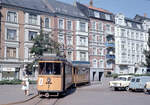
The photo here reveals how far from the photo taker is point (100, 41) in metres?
53.3

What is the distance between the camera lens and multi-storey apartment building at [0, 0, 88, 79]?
38.9m

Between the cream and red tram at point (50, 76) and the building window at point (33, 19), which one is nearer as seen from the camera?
the cream and red tram at point (50, 76)

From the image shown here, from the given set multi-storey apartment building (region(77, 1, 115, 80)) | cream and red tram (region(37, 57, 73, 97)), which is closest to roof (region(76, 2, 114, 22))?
multi-storey apartment building (region(77, 1, 115, 80))

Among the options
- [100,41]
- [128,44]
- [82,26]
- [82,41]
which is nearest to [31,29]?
[82,41]

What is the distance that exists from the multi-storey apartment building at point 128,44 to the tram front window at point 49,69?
3964 centimetres

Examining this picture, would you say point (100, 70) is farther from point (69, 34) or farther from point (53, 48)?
point (53, 48)

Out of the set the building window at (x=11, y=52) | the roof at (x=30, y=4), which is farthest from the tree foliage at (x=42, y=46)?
the roof at (x=30, y=4)

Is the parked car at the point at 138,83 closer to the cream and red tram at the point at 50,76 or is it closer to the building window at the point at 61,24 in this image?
the cream and red tram at the point at 50,76

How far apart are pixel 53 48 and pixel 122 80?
13353 millimetres

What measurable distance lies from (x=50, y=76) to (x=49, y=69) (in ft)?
1.74

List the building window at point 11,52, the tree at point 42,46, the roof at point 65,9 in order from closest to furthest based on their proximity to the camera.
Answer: the tree at point 42,46 → the building window at point 11,52 → the roof at point 65,9

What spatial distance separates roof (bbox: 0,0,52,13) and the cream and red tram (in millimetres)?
24891

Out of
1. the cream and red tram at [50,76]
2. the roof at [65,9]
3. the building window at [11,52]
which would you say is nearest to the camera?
the cream and red tram at [50,76]

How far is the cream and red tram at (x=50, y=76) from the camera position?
17.0 metres
